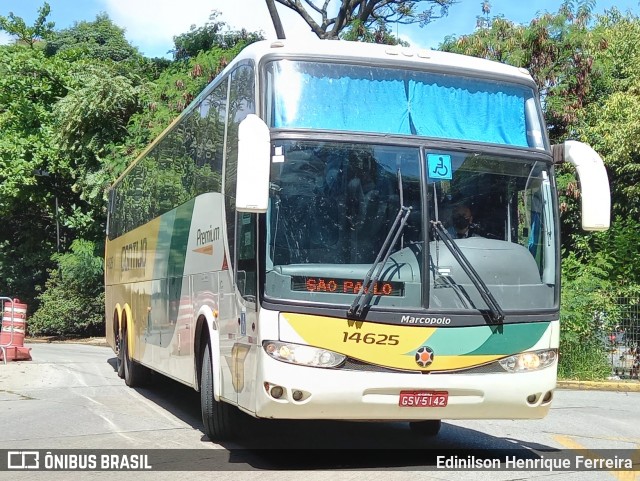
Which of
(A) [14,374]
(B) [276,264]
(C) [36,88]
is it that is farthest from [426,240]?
(C) [36,88]

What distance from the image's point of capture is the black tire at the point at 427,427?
378 inches

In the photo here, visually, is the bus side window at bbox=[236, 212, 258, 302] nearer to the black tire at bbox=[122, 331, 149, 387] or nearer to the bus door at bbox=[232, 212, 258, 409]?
the bus door at bbox=[232, 212, 258, 409]

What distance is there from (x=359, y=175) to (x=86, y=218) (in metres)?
26.5

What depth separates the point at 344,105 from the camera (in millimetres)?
7637


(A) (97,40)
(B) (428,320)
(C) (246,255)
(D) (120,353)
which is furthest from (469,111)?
(A) (97,40)

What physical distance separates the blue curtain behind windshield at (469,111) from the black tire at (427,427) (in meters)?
3.36

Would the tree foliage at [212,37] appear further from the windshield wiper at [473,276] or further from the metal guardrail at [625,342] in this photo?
the windshield wiper at [473,276]

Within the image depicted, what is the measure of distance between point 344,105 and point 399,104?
512 mm

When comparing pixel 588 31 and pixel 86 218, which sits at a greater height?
pixel 588 31

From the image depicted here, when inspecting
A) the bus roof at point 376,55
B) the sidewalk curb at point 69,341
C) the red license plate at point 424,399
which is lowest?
the sidewalk curb at point 69,341

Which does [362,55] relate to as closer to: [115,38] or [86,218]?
[86,218]

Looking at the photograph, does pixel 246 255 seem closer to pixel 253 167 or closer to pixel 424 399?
pixel 253 167

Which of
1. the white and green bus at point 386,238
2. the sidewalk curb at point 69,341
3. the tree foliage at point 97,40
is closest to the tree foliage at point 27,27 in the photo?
the tree foliage at point 97,40

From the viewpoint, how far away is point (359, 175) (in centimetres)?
737
